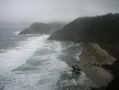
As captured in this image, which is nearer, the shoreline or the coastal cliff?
the shoreline

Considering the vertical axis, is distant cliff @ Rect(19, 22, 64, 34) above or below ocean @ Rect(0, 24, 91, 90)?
below

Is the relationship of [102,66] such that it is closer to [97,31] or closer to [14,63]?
Answer: [14,63]

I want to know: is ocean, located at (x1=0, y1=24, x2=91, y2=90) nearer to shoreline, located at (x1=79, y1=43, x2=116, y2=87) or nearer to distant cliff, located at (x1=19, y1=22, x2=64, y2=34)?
shoreline, located at (x1=79, y1=43, x2=116, y2=87)

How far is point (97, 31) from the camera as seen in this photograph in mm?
109000

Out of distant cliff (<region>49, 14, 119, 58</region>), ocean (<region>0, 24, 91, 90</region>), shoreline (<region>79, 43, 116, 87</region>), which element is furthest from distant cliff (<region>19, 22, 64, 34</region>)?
ocean (<region>0, 24, 91, 90</region>)

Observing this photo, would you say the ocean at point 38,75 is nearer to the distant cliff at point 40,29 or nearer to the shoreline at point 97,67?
the shoreline at point 97,67

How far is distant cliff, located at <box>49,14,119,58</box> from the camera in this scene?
305 feet

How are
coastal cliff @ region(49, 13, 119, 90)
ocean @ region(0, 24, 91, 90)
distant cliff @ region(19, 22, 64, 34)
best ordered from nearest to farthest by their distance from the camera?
ocean @ region(0, 24, 91, 90)
coastal cliff @ region(49, 13, 119, 90)
distant cliff @ region(19, 22, 64, 34)

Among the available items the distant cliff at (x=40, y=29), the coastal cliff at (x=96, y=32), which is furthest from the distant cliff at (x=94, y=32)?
the distant cliff at (x=40, y=29)

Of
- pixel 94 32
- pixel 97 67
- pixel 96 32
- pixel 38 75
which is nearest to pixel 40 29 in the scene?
pixel 94 32

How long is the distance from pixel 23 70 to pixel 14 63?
979cm

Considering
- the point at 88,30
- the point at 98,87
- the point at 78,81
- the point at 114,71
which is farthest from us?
the point at 88,30

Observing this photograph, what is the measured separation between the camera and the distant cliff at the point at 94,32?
3656 inches

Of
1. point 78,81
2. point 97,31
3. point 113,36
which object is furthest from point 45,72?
point 97,31
